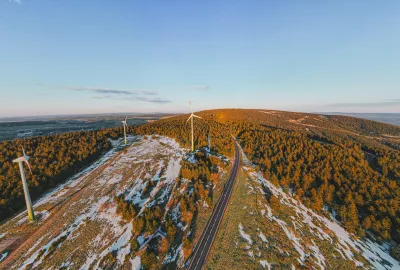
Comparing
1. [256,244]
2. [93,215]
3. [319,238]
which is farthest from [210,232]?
[93,215]

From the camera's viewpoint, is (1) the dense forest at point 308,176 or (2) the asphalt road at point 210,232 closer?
(2) the asphalt road at point 210,232

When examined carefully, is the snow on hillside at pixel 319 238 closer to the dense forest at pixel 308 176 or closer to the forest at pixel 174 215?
the dense forest at pixel 308 176

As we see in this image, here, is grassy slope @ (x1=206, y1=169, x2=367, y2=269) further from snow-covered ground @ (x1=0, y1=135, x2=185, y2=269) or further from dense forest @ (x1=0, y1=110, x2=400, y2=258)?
snow-covered ground @ (x1=0, y1=135, x2=185, y2=269)

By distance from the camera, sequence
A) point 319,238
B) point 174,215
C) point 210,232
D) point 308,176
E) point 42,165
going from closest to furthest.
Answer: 1. point 210,232
2. point 319,238
3. point 174,215
4. point 308,176
5. point 42,165

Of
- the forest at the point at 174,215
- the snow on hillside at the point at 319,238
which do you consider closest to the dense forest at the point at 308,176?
the forest at the point at 174,215

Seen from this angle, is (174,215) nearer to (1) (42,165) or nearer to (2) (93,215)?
(2) (93,215)

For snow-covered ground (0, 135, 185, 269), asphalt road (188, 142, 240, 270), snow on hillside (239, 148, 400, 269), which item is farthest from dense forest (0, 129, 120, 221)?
snow on hillside (239, 148, 400, 269)

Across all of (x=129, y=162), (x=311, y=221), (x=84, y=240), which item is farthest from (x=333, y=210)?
(x=129, y=162)
